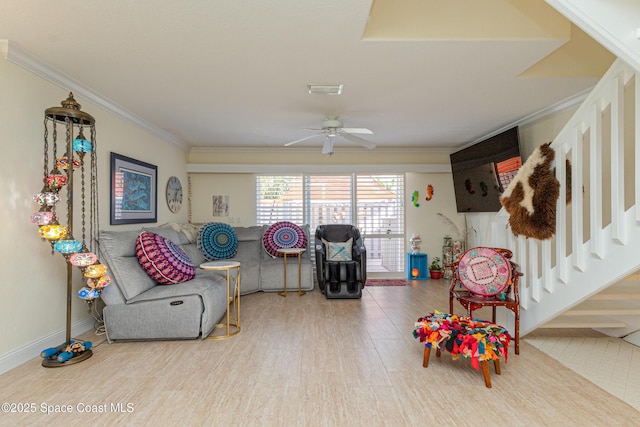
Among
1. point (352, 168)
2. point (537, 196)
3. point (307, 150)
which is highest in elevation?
point (307, 150)

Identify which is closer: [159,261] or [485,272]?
→ [485,272]

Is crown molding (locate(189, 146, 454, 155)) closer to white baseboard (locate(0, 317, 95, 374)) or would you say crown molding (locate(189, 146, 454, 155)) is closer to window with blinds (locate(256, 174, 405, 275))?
window with blinds (locate(256, 174, 405, 275))

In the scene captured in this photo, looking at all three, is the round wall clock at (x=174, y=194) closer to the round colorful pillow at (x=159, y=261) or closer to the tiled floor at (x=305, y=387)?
the round colorful pillow at (x=159, y=261)

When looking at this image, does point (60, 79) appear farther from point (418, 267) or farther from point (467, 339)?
point (418, 267)

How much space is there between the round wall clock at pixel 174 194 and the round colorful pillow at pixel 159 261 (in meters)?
1.95

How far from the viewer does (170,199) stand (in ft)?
17.3

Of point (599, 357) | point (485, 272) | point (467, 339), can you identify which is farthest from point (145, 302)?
point (599, 357)

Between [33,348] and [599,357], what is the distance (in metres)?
4.37

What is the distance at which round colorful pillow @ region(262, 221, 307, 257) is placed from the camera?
17.8ft

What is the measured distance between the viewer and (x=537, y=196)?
2.70 metres

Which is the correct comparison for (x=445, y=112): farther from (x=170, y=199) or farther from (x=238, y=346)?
(x=170, y=199)

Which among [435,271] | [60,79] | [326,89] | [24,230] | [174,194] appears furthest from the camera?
[435,271]

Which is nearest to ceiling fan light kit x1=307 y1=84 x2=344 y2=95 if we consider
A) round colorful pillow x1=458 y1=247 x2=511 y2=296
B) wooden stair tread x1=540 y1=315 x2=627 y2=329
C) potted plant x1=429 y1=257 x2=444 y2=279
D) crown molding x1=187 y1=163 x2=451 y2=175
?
round colorful pillow x1=458 y1=247 x2=511 y2=296

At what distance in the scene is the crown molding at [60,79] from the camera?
8.25ft
